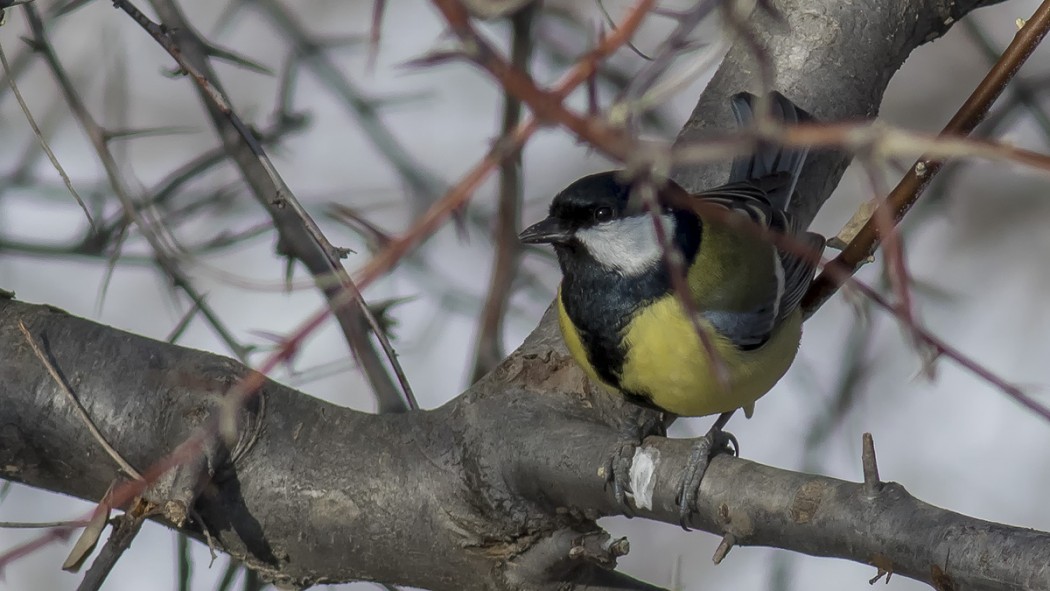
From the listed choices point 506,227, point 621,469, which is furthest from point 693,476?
point 506,227

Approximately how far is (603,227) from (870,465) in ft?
3.39

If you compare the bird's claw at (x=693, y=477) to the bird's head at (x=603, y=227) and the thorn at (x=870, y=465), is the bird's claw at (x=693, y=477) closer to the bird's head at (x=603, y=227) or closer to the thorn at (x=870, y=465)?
the thorn at (x=870, y=465)

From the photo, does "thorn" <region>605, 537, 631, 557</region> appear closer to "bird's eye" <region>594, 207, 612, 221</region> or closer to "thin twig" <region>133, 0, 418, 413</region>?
"thin twig" <region>133, 0, 418, 413</region>

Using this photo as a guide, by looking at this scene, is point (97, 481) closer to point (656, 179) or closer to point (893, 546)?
point (893, 546)

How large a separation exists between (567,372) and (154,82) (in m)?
3.22

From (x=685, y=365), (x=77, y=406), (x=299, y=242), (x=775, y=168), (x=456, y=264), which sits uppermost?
(x=456, y=264)

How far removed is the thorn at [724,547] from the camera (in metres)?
1.49

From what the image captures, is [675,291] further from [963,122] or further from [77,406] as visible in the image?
[77,406]

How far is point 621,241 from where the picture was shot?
2291 mm

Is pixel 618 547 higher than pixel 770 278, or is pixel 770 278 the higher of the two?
pixel 770 278

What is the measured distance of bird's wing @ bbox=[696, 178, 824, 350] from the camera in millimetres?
2250

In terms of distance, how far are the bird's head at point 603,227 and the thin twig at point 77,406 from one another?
0.85 metres

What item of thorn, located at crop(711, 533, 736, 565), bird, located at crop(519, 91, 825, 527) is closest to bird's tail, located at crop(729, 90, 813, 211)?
bird, located at crop(519, 91, 825, 527)

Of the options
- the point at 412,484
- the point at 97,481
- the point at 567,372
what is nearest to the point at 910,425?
the point at 567,372
